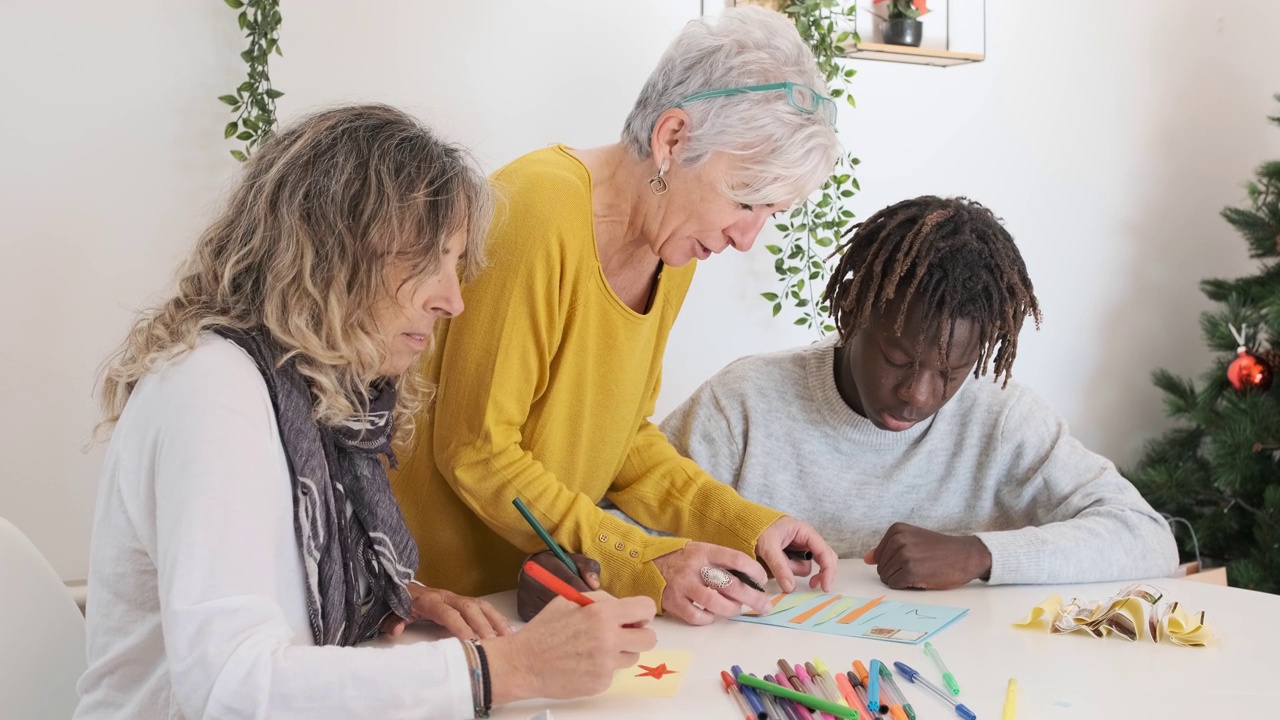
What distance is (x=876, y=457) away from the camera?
1.82 metres

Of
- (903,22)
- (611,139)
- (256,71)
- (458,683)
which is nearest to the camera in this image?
(458,683)

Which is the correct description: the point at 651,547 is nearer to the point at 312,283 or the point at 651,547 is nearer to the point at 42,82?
the point at 312,283

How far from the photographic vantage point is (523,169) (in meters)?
1.41

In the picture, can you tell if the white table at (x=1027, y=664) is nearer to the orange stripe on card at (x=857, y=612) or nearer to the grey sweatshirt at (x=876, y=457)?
the orange stripe on card at (x=857, y=612)

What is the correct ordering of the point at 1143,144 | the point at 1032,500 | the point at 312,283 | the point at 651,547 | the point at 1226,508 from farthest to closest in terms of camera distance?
the point at 1143,144 < the point at 1226,508 < the point at 1032,500 < the point at 651,547 < the point at 312,283

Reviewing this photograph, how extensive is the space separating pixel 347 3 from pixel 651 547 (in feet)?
4.65

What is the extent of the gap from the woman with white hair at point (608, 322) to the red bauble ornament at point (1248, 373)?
6.23ft

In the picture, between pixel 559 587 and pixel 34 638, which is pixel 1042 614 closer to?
pixel 559 587

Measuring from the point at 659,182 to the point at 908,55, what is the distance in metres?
1.60

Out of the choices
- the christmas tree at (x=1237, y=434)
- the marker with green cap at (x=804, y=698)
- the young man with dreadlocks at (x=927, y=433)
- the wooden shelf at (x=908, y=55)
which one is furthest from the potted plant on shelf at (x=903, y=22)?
the marker with green cap at (x=804, y=698)

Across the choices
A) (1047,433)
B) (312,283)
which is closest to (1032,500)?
(1047,433)

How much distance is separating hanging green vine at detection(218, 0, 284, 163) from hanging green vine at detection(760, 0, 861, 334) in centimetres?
112

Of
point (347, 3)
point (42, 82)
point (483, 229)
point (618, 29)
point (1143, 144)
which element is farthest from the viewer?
point (1143, 144)

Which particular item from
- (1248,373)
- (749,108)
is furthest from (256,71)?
(1248,373)
